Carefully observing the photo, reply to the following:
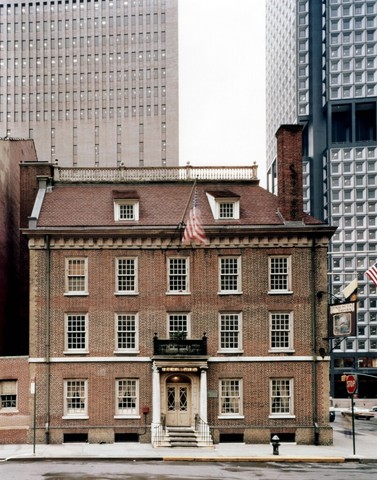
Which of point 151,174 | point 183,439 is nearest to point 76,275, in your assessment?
point 151,174

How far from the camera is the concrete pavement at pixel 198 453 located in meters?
34.2

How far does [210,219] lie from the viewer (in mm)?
42031

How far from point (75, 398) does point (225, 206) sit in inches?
512

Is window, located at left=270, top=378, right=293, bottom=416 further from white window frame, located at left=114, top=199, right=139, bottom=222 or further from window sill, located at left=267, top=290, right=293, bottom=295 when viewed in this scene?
white window frame, located at left=114, top=199, right=139, bottom=222

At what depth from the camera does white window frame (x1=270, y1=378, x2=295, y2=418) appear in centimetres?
4031

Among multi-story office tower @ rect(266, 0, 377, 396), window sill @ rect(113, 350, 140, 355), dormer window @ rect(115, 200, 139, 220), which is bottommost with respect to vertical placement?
window sill @ rect(113, 350, 140, 355)

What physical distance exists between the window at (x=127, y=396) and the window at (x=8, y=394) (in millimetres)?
5398

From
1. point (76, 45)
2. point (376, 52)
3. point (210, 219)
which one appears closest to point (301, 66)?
point (376, 52)

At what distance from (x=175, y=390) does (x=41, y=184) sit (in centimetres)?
1380

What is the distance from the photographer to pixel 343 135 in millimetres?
144000

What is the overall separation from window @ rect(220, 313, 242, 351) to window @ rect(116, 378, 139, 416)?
505 cm

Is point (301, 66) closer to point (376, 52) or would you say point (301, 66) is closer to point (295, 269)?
point (376, 52)

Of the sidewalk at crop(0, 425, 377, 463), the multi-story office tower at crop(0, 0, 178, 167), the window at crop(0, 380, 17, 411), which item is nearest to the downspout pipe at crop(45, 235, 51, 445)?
the sidewalk at crop(0, 425, 377, 463)

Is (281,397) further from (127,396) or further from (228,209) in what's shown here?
(228,209)
